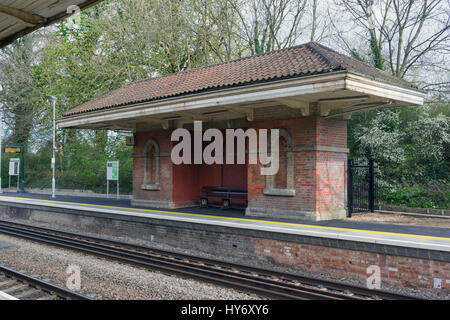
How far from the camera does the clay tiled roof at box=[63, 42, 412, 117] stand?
387 inches

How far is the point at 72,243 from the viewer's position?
12453 millimetres

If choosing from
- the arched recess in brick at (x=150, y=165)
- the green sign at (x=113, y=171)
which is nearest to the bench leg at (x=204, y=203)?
the arched recess in brick at (x=150, y=165)

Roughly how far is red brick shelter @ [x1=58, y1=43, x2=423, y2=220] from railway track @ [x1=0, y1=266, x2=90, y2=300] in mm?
6311

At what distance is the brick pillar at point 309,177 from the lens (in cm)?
1123

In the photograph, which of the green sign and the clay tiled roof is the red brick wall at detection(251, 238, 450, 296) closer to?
the clay tiled roof

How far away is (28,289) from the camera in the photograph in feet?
25.8

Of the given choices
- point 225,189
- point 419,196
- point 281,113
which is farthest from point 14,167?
point 419,196

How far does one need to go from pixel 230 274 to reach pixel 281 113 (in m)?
5.48

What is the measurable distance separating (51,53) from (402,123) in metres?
22.0

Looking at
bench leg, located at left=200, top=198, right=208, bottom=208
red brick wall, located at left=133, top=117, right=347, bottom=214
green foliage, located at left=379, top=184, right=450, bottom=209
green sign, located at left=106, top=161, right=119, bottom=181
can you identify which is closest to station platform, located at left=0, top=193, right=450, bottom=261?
red brick wall, located at left=133, top=117, right=347, bottom=214

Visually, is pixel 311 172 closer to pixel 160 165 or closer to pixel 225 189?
pixel 225 189
